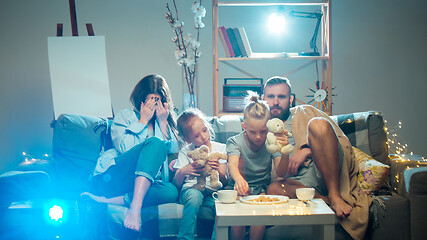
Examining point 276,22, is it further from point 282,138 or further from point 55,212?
point 55,212

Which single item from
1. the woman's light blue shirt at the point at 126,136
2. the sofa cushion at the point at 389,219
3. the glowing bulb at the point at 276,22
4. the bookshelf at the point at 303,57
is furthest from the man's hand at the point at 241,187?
the glowing bulb at the point at 276,22

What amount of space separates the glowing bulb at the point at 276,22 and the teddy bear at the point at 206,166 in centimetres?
146

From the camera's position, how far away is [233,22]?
3.31 m

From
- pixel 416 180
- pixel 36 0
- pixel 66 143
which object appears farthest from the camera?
pixel 36 0

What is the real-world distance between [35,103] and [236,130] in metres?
1.78

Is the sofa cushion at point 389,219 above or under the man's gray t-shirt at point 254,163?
under

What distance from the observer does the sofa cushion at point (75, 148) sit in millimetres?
2170

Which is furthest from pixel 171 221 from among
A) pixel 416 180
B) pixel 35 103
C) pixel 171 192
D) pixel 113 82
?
pixel 35 103

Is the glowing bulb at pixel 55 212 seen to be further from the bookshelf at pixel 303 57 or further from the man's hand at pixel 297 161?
the bookshelf at pixel 303 57

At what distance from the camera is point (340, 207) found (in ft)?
6.15

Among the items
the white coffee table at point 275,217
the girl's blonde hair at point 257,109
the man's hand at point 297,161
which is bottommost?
the white coffee table at point 275,217

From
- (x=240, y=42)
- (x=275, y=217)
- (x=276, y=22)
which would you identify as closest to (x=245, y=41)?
(x=240, y=42)

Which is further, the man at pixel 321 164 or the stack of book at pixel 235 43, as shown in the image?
the stack of book at pixel 235 43

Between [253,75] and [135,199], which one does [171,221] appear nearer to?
[135,199]
